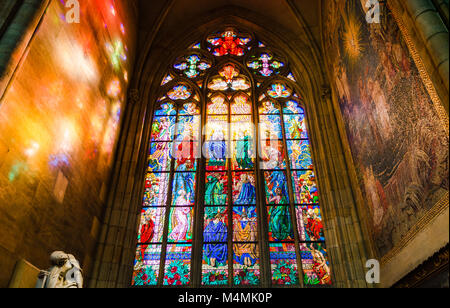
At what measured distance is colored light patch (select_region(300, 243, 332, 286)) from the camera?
7883 mm

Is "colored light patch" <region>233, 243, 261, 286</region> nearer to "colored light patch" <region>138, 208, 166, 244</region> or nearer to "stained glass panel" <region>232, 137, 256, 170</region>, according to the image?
"colored light patch" <region>138, 208, 166, 244</region>

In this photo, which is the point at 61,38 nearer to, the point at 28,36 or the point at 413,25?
the point at 28,36

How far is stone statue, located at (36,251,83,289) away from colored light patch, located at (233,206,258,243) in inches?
161

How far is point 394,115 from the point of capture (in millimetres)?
6113

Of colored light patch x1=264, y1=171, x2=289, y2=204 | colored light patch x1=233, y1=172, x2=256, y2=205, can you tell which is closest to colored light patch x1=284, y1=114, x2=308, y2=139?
colored light patch x1=264, y1=171, x2=289, y2=204

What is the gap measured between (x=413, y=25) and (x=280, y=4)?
744 cm

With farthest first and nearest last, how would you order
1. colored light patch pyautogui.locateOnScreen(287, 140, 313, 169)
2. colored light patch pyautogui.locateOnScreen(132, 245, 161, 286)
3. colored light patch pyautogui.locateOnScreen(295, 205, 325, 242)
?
colored light patch pyautogui.locateOnScreen(287, 140, 313, 169), colored light patch pyautogui.locateOnScreen(295, 205, 325, 242), colored light patch pyautogui.locateOnScreen(132, 245, 161, 286)

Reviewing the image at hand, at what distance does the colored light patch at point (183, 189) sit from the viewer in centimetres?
910

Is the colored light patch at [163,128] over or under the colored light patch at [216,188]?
over

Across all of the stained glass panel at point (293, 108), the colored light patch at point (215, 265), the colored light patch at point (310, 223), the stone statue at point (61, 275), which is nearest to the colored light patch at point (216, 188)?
the colored light patch at point (215, 265)

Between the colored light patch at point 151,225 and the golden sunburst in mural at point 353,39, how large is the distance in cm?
560

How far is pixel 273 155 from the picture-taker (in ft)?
32.3

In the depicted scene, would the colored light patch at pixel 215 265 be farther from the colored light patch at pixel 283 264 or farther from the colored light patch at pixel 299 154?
the colored light patch at pixel 299 154
